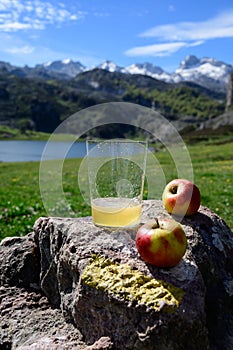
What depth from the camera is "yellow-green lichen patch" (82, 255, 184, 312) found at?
373 centimetres

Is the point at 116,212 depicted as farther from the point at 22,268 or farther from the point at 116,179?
the point at 22,268

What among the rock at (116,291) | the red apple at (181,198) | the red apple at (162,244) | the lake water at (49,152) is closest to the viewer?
the rock at (116,291)

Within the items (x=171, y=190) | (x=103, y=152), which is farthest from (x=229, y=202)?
(x=103, y=152)

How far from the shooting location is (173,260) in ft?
13.3

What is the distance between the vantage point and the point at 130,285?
391cm

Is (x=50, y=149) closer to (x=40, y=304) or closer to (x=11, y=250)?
(x=11, y=250)

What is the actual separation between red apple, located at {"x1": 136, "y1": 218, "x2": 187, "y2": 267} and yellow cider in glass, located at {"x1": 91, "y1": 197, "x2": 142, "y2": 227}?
54 cm

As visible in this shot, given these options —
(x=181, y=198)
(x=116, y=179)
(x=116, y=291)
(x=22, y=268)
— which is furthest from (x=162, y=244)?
(x=22, y=268)

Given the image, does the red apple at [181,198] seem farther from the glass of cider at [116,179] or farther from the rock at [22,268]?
the rock at [22,268]

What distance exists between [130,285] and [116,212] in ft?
3.30

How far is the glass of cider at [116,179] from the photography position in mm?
4625

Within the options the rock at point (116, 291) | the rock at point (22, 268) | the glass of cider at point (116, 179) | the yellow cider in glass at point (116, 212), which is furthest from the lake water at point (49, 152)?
the rock at point (22, 268)

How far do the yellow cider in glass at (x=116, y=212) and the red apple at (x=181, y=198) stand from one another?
0.56 meters

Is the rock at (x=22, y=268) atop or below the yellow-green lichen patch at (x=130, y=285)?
below
